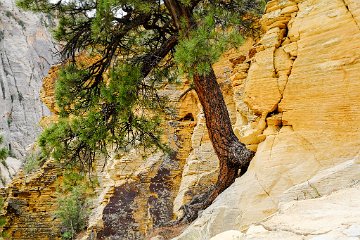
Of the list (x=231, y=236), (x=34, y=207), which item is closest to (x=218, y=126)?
(x=231, y=236)

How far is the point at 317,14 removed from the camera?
4613mm

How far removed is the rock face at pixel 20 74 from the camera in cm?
3950

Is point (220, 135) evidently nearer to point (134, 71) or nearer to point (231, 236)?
point (134, 71)

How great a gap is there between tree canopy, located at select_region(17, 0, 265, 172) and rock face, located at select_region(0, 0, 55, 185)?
3241 centimetres

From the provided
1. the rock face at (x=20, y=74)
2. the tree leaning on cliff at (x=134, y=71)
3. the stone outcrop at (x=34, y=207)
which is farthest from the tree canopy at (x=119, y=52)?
the rock face at (x=20, y=74)

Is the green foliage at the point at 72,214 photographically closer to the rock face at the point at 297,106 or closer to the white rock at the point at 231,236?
the rock face at the point at 297,106

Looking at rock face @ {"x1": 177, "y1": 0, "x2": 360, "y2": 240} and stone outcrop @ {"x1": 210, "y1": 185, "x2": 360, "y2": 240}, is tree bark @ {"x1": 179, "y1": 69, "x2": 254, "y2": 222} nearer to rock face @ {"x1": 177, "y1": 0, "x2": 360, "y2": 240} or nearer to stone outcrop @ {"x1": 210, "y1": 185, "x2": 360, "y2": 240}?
rock face @ {"x1": 177, "y1": 0, "x2": 360, "y2": 240}

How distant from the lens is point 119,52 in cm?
716

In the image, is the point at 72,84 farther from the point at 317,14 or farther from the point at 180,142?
the point at 180,142

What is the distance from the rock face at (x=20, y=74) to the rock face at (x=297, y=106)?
114ft

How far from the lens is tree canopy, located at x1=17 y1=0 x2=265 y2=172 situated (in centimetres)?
529

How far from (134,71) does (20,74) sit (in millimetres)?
40233

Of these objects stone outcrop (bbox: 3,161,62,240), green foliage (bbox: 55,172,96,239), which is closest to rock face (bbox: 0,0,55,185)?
stone outcrop (bbox: 3,161,62,240)

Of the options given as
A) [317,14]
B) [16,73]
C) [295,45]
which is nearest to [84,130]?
[295,45]
